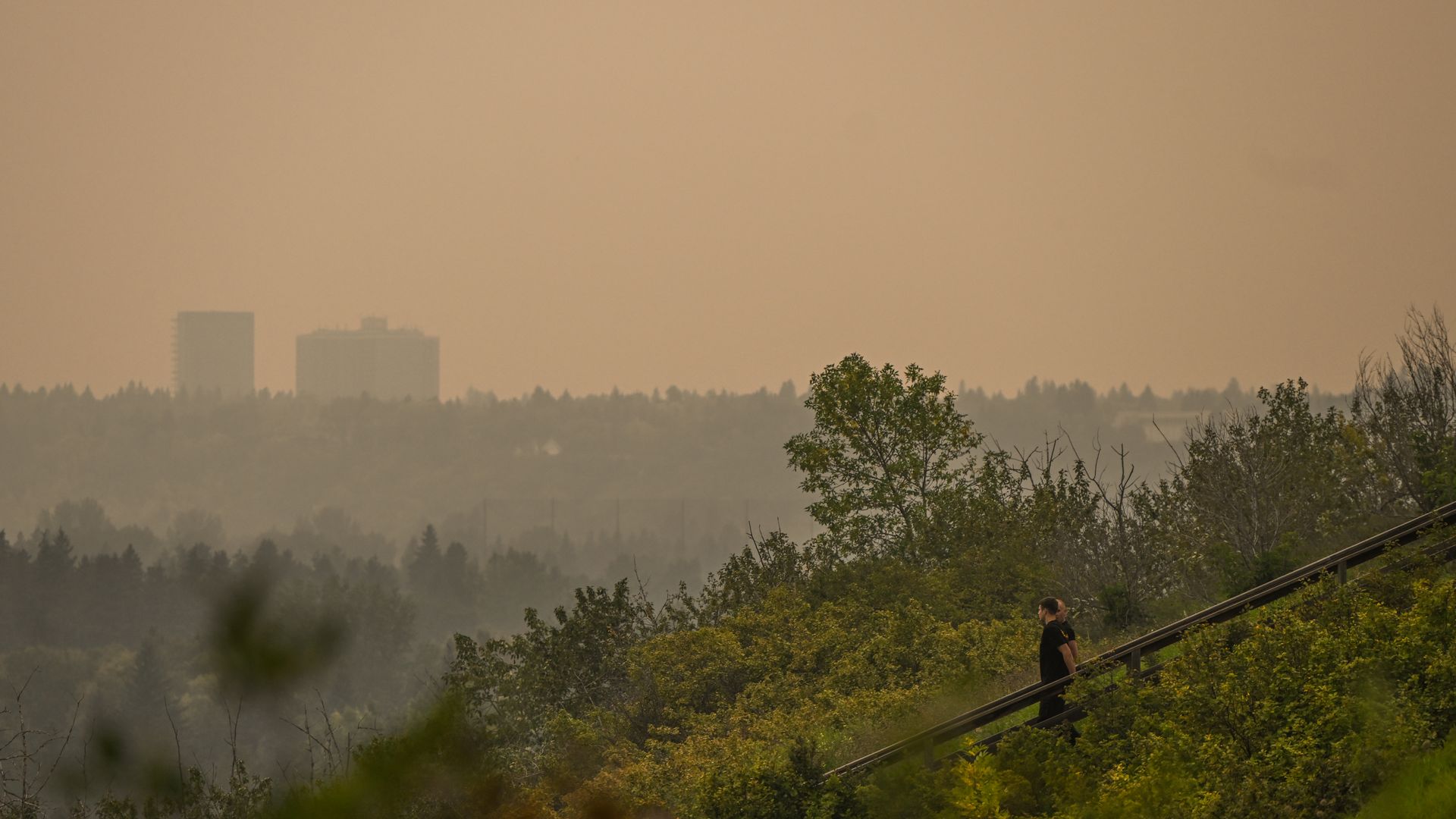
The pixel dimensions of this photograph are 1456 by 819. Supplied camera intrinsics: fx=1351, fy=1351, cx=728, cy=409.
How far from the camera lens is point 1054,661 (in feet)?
44.2

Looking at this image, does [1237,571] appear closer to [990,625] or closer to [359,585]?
[990,625]

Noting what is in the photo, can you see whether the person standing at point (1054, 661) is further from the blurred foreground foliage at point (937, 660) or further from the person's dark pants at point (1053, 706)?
the blurred foreground foliage at point (937, 660)

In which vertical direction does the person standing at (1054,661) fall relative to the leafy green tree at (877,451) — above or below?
below

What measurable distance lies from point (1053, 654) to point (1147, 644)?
91 centimetres

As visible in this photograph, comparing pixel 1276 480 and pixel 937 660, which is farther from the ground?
pixel 1276 480

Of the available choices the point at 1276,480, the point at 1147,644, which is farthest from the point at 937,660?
the point at 1276,480

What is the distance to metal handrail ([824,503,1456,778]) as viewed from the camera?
43.7 feet

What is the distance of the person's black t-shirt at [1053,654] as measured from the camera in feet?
44.2

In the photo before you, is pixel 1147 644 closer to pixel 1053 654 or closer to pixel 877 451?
pixel 1053 654

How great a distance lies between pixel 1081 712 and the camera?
13359mm

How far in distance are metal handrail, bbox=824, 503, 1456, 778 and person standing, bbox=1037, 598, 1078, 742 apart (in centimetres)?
10

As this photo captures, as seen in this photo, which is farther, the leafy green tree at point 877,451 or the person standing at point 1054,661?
the leafy green tree at point 877,451

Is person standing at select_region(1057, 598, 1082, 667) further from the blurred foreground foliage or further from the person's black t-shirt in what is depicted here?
the blurred foreground foliage

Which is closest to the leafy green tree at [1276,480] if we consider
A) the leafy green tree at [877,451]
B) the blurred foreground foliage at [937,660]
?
the blurred foreground foliage at [937,660]
